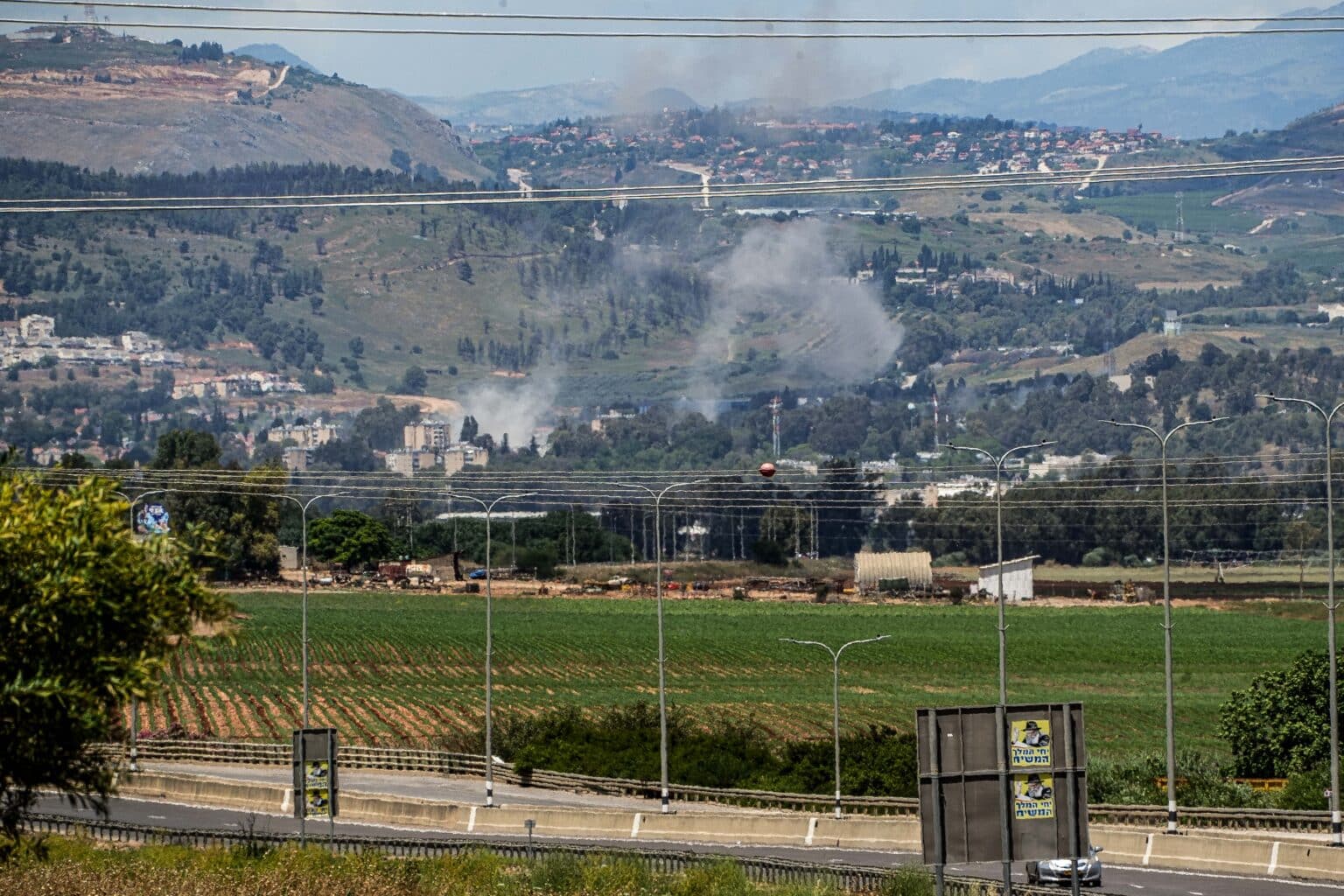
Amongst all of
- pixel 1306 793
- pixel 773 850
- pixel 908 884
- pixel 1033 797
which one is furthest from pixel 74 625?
pixel 1306 793

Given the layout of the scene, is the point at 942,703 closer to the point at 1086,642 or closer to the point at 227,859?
the point at 1086,642

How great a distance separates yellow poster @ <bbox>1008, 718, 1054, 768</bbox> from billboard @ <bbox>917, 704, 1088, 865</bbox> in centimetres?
1

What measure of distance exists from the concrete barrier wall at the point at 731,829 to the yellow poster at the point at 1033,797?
24268 millimetres

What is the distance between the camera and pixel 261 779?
279 ft

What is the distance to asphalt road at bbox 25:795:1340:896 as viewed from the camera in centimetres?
5041

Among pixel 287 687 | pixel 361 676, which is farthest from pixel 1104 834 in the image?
pixel 361 676

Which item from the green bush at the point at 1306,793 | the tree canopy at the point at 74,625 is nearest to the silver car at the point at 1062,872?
the green bush at the point at 1306,793

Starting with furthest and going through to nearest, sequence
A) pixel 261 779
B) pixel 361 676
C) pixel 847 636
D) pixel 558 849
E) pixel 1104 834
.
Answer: pixel 847 636, pixel 361 676, pixel 261 779, pixel 1104 834, pixel 558 849

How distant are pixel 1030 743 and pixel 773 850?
105ft

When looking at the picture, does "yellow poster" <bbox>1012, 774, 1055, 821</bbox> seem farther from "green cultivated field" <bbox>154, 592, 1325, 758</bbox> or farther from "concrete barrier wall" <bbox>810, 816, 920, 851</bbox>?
"green cultivated field" <bbox>154, 592, 1325, 758</bbox>

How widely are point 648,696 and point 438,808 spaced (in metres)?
60.8

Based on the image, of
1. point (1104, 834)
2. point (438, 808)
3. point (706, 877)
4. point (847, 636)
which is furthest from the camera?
point (847, 636)

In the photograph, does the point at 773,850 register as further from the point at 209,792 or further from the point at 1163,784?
the point at 209,792

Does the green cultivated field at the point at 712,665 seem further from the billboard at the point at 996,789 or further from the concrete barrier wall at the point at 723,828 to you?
Answer: the billboard at the point at 996,789
